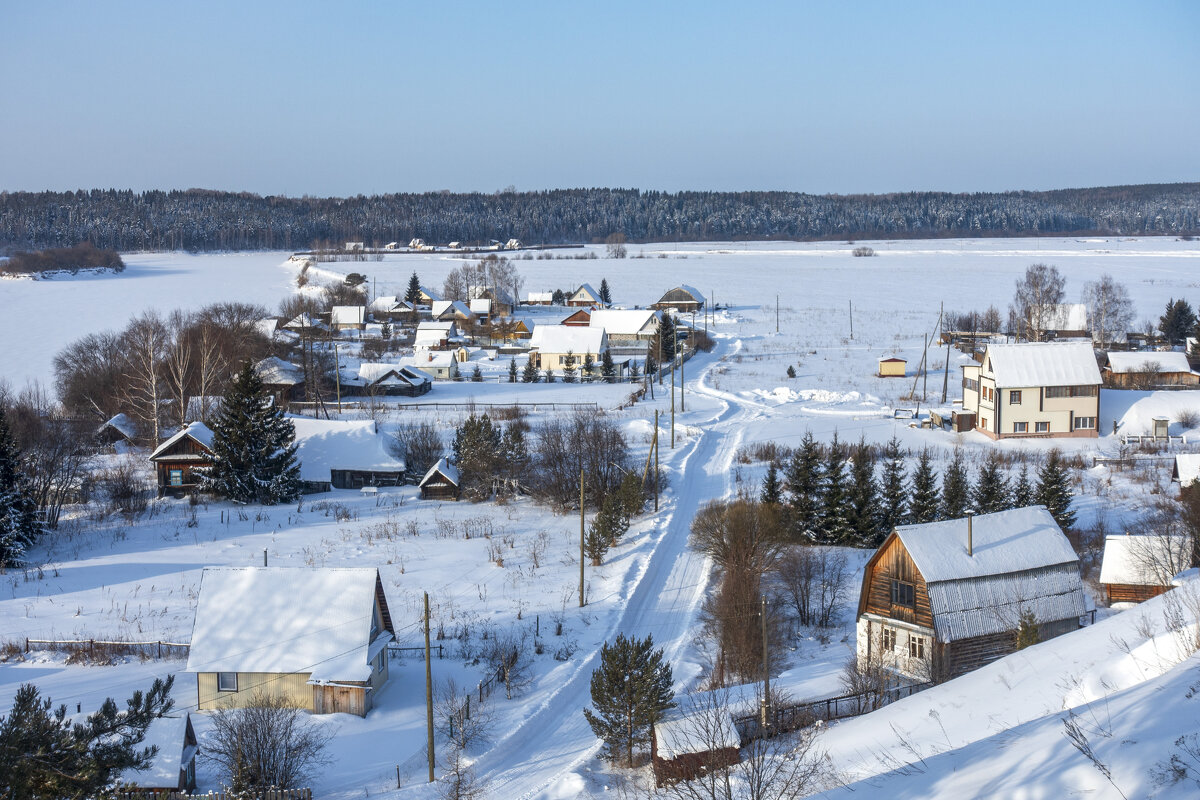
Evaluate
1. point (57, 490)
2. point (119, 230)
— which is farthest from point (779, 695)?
point (119, 230)

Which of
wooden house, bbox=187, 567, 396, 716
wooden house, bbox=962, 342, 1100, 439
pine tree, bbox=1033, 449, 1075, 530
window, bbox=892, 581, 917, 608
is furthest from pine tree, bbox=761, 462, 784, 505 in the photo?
wooden house, bbox=962, 342, 1100, 439

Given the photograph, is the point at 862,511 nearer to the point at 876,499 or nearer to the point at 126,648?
the point at 876,499

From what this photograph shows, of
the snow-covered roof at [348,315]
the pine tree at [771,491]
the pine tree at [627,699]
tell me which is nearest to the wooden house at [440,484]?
the pine tree at [771,491]

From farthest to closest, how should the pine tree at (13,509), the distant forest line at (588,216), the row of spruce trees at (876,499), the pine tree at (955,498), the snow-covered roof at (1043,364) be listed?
1. the distant forest line at (588,216)
2. the snow-covered roof at (1043,364)
3. the pine tree at (955,498)
4. the row of spruce trees at (876,499)
5. the pine tree at (13,509)

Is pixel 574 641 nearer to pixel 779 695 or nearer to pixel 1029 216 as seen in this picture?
pixel 779 695

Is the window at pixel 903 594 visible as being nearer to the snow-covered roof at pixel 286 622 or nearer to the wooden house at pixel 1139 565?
the wooden house at pixel 1139 565

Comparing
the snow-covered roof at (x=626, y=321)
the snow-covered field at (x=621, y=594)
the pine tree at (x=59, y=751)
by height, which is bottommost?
the snow-covered field at (x=621, y=594)

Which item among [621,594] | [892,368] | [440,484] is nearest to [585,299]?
[892,368]
